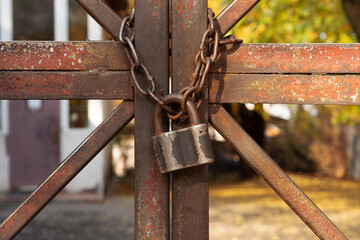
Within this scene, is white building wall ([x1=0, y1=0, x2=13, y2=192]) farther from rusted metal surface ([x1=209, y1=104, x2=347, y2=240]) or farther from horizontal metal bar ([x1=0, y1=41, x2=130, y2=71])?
rusted metal surface ([x1=209, y1=104, x2=347, y2=240])

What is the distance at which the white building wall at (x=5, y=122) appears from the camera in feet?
27.5

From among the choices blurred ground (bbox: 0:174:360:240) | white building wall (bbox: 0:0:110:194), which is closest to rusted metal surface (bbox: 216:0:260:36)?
blurred ground (bbox: 0:174:360:240)

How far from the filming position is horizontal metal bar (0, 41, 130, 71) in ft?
5.02

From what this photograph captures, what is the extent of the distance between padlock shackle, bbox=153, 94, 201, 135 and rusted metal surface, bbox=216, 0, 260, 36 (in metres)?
0.25

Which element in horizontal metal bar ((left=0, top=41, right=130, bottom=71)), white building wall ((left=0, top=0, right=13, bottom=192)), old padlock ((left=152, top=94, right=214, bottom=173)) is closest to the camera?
old padlock ((left=152, top=94, right=214, bottom=173))

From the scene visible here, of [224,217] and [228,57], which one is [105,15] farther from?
[224,217]

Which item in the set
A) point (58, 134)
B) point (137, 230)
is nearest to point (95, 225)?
point (58, 134)

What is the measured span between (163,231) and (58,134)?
7496 millimetres

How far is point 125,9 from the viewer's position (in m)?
12.0

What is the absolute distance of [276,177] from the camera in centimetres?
153

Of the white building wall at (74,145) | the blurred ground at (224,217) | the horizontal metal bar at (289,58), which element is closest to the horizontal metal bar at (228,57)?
the horizontal metal bar at (289,58)

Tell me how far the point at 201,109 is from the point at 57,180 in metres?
0.49

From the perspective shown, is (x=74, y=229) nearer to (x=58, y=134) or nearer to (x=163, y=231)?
(x=58, y=134)

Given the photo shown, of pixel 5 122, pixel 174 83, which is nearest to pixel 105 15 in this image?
pixel 174 83
